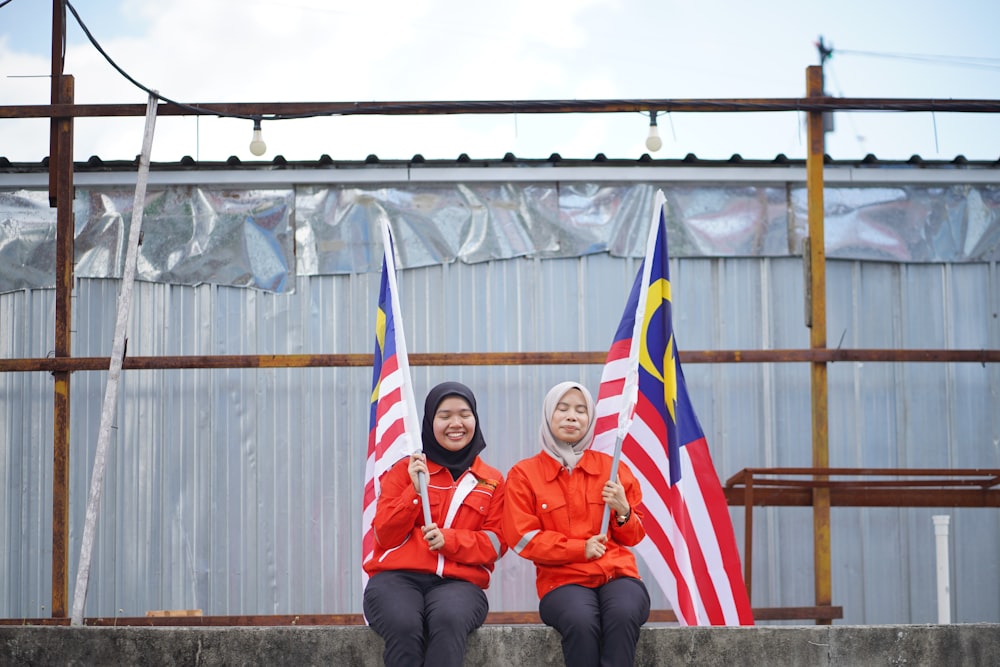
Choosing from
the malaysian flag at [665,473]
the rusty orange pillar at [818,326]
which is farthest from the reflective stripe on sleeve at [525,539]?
the rusty orange pillar at [818,326]

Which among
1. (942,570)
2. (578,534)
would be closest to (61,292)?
(578,534)

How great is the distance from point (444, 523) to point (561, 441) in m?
0.67

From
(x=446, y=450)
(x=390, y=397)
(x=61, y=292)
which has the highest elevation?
(x=61, y=292)

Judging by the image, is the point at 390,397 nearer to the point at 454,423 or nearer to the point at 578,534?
the point at 454,423

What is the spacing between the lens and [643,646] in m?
5.30

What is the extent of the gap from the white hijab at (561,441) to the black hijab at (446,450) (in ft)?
1.04

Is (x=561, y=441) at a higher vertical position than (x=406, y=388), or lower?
lower

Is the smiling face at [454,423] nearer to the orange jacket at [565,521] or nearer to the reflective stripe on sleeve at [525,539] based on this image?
the orange jacket at [565,521]

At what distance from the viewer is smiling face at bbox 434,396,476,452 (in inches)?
223

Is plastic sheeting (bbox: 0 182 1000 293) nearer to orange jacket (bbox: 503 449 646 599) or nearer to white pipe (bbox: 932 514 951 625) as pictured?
white pipe (bbox: 932 514 951 625)

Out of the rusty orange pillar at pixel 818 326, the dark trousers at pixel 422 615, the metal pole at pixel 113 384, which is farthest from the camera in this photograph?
the rusty orange pillar at pixel 818 326

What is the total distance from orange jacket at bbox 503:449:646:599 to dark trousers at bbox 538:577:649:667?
15 centimetres

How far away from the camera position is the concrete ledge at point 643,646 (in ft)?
17.2

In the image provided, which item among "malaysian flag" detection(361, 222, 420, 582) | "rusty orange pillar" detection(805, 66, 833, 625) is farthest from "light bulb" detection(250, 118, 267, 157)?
"rusty orange pillar" detection(805, 66, 833, 625)
